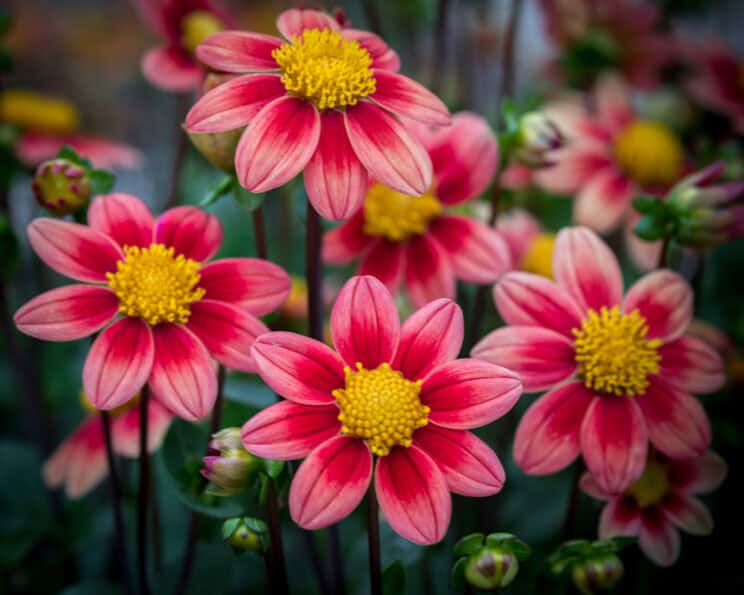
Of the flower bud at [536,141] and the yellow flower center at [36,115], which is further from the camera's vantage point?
the yellow flower center at [36,115]

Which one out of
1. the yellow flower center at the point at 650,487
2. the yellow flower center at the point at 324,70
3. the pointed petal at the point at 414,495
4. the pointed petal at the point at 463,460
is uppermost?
the yellow flower center at the point at 324,70

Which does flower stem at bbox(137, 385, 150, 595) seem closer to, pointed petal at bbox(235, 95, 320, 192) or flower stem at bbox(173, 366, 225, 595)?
flower stem at bbox(173, 366, 225, 595)

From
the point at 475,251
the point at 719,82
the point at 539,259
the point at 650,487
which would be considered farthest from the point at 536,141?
the point at 719,82

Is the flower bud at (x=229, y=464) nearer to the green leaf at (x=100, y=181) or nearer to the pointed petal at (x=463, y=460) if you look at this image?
the pointed petal at (x=463, y=460)

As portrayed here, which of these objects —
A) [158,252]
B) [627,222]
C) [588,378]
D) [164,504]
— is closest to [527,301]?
[588,378]

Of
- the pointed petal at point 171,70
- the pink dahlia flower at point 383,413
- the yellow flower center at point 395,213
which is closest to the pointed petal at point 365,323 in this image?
the pink dahlia flower at point 383,413

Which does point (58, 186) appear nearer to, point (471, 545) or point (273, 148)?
point (273, 148)
